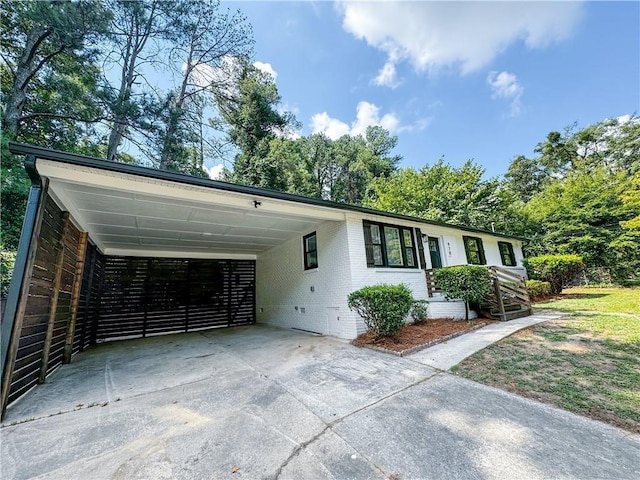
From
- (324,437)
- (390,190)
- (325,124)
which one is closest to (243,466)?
(324,437)

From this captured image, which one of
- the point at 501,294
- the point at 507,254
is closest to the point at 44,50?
the point at 501,294

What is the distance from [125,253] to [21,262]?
263 inches

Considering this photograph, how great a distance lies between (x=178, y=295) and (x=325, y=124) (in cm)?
1871

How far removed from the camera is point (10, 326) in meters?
2.72

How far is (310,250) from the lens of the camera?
766cm

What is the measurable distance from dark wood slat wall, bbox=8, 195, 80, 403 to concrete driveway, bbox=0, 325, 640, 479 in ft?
1.11

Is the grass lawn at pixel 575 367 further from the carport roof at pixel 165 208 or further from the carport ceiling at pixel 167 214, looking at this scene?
→ the carport ceiling at pixel 167 214

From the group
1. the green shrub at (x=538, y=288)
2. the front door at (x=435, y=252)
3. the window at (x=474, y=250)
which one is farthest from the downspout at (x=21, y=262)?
the green shrub at (x=538, y=288)

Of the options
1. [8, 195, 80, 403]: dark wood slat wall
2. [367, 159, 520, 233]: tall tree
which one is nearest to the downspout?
[8, 195, 80, 403]: dark wood slat wall

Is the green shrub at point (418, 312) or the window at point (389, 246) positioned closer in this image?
the window at point (389, 246)

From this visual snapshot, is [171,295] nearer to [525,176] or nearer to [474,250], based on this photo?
[474,250]

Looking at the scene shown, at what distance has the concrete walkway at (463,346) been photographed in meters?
4.16

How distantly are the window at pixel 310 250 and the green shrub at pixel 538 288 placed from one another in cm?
962

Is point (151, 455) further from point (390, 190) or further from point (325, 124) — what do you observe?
point (325, 124)
